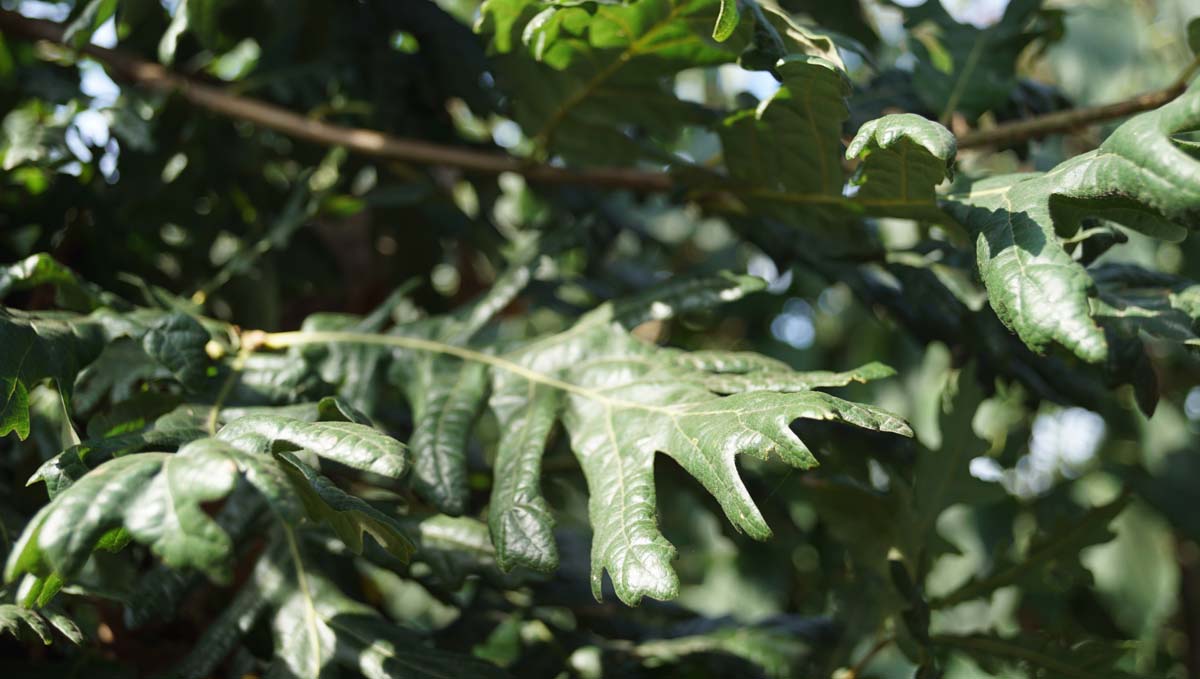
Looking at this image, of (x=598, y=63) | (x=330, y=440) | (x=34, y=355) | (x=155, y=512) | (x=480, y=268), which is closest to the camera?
(x=155, y=512)

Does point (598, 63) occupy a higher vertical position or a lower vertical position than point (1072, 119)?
higher

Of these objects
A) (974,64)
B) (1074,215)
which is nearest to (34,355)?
(1074,215)

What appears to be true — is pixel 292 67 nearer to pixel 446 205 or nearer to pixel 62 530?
pixel 446 205

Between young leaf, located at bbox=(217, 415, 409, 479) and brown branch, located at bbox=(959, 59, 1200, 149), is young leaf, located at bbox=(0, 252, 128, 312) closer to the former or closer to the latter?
young leaf, located at bbox=(217, 415, 409, 479)

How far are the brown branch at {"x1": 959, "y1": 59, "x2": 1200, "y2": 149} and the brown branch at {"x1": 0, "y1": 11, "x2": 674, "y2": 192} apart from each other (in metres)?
0.39

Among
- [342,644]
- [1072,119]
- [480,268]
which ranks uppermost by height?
[1072,119]

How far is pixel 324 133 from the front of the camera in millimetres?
1274

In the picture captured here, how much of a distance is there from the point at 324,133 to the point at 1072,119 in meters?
0.92

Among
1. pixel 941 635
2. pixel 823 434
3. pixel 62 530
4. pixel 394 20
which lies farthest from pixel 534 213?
pixel 62 530

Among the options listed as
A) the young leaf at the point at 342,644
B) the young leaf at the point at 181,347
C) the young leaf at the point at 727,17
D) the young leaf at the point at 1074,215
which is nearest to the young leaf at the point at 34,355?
the young leaf at the point at 181,347

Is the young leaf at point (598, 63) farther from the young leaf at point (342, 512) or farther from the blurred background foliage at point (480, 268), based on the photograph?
the young leaf at point (342, 512)

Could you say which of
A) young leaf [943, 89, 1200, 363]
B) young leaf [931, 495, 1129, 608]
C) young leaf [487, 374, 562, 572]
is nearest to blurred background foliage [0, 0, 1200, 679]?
young leaf [931, 495, 1129, 608]

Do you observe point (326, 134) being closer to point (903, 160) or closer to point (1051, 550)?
point (903, 160)

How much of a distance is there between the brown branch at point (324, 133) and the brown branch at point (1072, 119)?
387mm
